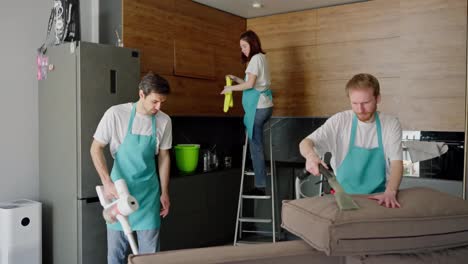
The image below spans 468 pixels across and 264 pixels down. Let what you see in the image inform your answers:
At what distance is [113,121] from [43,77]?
1167 millimetres

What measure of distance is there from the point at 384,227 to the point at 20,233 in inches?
104

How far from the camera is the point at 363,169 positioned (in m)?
2.06

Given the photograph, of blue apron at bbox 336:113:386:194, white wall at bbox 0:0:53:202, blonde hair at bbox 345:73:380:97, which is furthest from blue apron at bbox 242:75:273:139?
blonde hair at bbox 345:73:380:97

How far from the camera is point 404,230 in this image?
1177mm

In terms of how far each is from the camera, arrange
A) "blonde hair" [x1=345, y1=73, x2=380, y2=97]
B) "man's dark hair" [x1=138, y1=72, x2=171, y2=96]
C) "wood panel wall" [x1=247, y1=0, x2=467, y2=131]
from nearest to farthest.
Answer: "blonde hair" [x1=345, y1=73, x2=380, y2=97] → "man's dark hair" [x1=138, y1=72, x2=171, y2=96] → "wood panel wall" [x1=247, y1=0, x2=467, y2=131]

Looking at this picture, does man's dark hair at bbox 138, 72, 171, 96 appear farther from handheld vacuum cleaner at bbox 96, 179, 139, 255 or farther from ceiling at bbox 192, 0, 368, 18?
ceiling at bbox 192, 0, 368, 18

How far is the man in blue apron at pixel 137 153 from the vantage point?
8.27ft

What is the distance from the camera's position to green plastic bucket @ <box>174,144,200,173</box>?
398 cm

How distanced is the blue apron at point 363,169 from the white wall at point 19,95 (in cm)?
244

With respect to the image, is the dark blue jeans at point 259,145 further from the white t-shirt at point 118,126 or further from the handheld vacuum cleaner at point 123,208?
the handheld vacuum cleaner at point 123,208

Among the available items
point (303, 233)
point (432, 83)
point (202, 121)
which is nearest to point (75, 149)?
point (202, 121)

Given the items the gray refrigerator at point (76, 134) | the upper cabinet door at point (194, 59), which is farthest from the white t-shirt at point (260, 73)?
the gray refrigerator at point (76, 134)

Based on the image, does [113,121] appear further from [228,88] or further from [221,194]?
[221,194]

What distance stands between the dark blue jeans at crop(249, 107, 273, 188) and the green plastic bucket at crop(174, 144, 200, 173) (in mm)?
526
